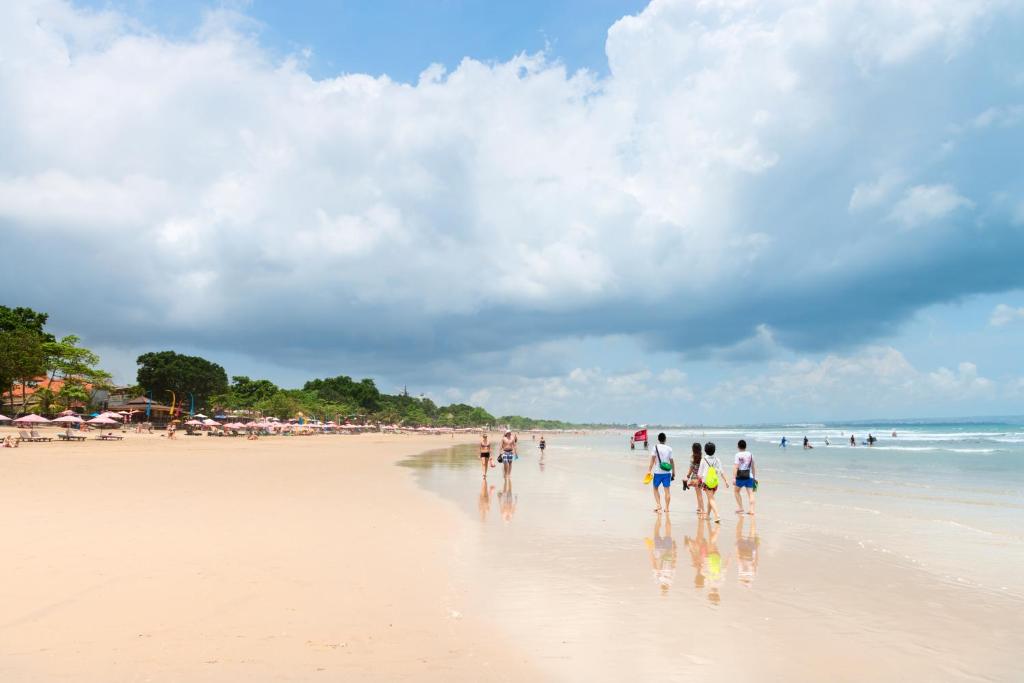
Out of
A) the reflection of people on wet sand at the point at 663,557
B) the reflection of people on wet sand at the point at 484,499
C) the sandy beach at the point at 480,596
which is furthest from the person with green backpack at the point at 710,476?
the reflection of people on wet sand at the point at 484,499

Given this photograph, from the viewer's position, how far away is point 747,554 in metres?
10.6

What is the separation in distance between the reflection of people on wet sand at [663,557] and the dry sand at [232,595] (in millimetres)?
2986

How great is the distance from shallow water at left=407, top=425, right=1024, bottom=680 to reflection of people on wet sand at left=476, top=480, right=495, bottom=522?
18 centimetres

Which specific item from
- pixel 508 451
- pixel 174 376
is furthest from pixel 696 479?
pixel 174 376

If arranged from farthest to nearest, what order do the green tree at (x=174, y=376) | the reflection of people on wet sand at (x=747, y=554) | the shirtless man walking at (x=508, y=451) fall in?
the green tree at (x=174, y=376) < the shirtless man walking at (x=508, y=451) < the reflection of people on wet sand at (x=747, y=554)

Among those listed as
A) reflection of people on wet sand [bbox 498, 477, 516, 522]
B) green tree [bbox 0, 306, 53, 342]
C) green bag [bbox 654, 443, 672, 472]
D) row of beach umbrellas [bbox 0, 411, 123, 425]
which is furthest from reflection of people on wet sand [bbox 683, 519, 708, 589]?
green tree [bbox 0, 306, 53, 342]

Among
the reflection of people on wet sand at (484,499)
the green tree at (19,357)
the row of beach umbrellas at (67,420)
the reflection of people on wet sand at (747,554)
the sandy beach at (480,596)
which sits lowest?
the reflection of people on wet sand at (484,499)

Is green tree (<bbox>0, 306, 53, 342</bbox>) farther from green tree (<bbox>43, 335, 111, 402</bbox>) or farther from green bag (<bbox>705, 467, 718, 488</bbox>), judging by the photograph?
green bag (<bbox>705, 467, 718, 488</bbox>)

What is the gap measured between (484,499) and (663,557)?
8.88 m

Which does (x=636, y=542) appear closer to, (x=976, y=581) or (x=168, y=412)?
(x=976, y=581)

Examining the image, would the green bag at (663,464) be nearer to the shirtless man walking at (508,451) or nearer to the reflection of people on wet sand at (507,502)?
the reflection of people on wet sand at (507,502)

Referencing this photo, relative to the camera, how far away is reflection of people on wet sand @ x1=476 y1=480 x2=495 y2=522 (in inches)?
602

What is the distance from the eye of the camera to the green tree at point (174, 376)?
110000mm

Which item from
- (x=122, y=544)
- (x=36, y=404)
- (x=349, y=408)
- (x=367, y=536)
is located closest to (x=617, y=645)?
(x=367, y=536)
